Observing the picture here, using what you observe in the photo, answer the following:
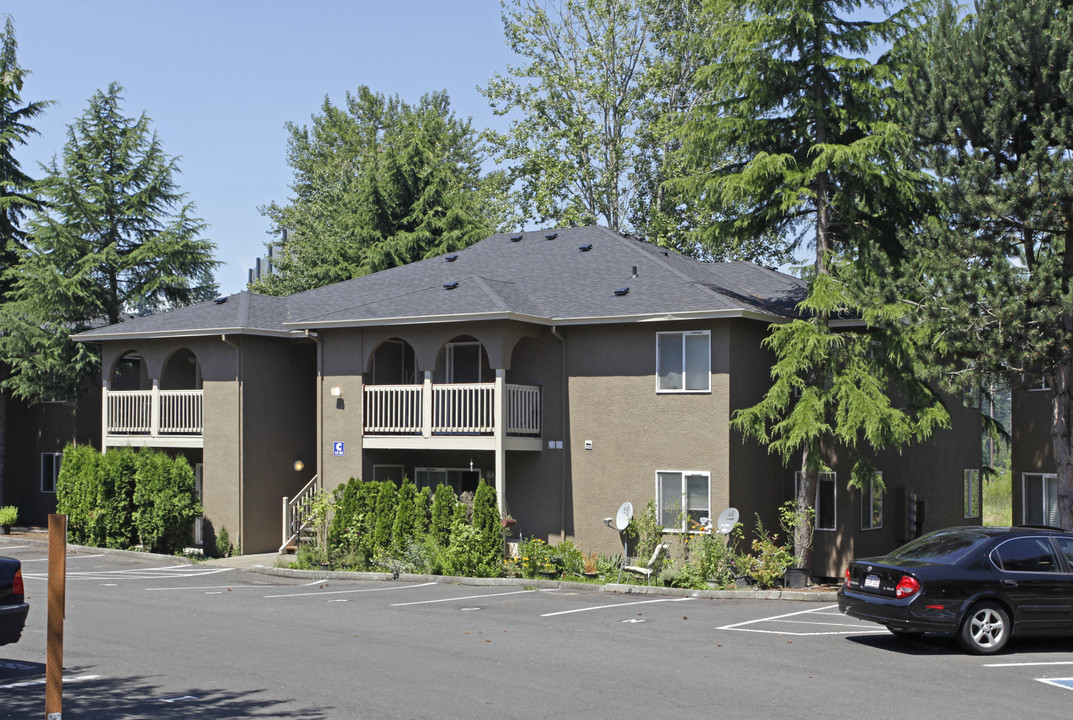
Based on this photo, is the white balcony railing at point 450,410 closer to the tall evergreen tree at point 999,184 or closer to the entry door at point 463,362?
the entry door at point 463,362

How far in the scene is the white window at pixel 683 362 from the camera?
22703mm

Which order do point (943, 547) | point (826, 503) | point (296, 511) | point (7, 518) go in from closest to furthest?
point (943, 547), point (826, 503), point (296, 511), point (7, 518)

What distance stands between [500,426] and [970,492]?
1378 cm

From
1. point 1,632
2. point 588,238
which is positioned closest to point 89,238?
point 588,238

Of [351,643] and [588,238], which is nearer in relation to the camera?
[351,643]

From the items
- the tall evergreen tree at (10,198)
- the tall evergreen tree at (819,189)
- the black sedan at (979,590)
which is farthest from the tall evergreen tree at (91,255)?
the black sedan at (979,590)

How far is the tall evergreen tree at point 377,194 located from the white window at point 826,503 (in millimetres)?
19579

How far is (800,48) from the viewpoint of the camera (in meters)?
21.4

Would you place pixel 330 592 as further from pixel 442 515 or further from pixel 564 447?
pixel 564 447

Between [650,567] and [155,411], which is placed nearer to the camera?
[650,567]

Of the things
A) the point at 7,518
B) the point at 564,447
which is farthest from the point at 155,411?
the point at 564,447

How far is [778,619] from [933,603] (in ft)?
13.0

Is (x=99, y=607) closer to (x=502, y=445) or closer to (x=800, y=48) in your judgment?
(x=502, y=445)

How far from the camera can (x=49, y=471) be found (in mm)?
35344
